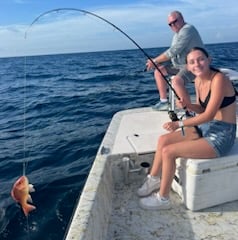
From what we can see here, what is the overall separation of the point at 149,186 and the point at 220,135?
90cm

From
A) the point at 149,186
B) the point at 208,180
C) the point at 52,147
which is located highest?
the point at 208,180

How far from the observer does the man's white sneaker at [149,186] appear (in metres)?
3.49

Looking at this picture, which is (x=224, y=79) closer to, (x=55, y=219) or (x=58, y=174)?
(x=55, y=219)

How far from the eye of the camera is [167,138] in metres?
3.46

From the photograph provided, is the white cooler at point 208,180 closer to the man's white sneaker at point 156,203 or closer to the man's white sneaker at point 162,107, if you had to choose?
the man's white sneaker at point 156,203

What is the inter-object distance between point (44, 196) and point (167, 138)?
99.3 inches

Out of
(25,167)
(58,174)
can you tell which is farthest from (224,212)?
(25,167)

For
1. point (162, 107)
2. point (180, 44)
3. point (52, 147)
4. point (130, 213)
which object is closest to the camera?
point (130, 213)

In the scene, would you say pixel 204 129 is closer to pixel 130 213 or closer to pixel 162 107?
pixel 130 213

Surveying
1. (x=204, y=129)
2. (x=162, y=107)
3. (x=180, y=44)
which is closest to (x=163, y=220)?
(x=204, y=129)

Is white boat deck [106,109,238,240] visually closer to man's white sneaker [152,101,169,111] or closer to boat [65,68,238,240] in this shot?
boat [65,68,238,240]

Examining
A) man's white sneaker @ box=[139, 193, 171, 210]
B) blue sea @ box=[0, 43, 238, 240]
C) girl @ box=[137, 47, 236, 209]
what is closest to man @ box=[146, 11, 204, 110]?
girl @ box=[137, 47, 236, 209]

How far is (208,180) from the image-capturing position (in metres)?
3.17

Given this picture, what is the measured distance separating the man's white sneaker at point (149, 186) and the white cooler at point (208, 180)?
262 mm
